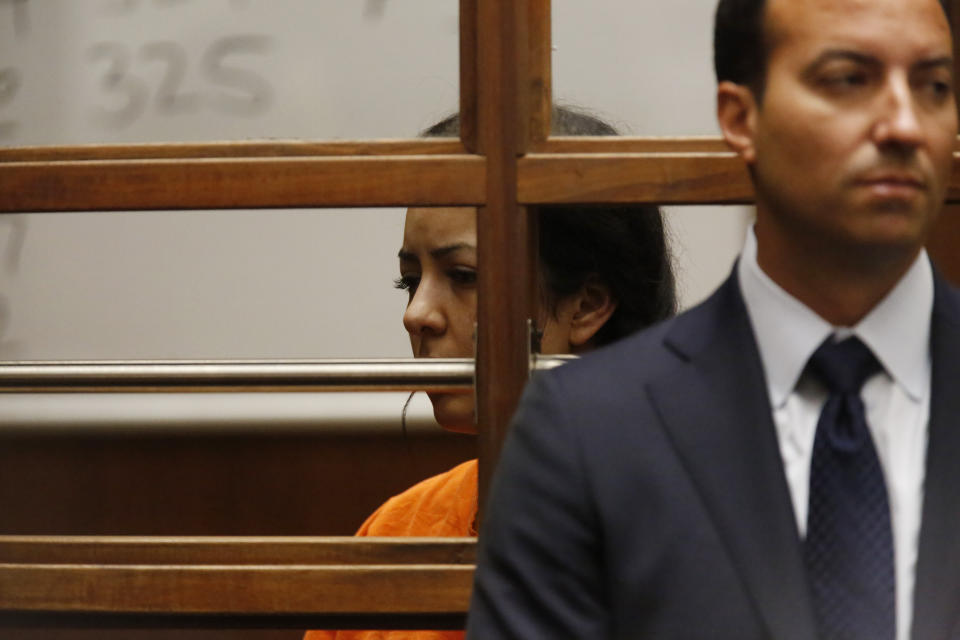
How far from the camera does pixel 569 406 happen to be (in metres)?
0.99

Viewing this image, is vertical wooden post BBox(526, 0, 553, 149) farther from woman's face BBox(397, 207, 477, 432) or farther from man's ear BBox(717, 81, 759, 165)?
man's ear BBox(717, 81, 759, 165)

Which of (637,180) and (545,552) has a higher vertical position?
(637,180)

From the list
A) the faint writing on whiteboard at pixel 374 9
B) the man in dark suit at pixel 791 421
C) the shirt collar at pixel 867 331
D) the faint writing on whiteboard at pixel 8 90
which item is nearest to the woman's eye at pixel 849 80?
the man in dark suit at pixel 791 421

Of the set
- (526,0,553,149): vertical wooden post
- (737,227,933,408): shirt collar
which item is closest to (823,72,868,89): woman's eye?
(737,227,933,408): shirt collar

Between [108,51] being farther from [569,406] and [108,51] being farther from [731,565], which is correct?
[731,565]

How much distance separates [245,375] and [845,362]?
25.6 inches

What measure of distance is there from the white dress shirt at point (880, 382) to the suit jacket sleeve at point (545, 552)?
0.52 feet

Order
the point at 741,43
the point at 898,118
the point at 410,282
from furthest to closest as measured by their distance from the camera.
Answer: the point at 410,282 → the point at 741,43 → the point at 898,118

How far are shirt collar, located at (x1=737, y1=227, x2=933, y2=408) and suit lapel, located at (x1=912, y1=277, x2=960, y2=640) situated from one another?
0.01 m

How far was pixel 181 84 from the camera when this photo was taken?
A: 1508 mm

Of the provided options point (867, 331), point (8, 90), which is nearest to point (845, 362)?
point (867, 331)

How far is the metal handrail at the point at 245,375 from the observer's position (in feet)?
4.41

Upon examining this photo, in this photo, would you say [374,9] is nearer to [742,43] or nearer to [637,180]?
[637,180]

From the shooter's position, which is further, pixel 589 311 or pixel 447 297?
pixel 589 311
